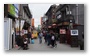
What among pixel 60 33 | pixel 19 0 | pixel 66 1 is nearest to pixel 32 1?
pixel 19 0

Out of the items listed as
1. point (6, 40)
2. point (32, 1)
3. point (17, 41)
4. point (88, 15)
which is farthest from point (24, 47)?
point (88, 15)

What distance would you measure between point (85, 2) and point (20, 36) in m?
4.80

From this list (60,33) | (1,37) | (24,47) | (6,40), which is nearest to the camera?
(1,37)

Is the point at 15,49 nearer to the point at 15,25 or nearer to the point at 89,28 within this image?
the point at 15,25

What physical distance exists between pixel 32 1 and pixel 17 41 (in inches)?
132

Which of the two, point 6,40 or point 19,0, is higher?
point 19,0

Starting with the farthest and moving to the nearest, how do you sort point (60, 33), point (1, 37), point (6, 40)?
1. point (60, 33)
2. point (6, 40)
3. point (1, 37)

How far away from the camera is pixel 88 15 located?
12.1 metres

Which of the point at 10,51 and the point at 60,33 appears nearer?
the point at 10,51

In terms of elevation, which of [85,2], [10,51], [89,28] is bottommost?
[10,51]

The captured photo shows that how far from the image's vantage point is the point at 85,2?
11906 millimetres

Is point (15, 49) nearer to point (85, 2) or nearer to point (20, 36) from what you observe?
point (20, 36)

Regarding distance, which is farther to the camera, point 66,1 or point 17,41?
point 17,41

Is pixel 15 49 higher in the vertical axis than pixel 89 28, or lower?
lower
